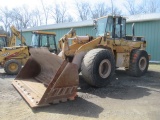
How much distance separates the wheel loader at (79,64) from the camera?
16.6 feet

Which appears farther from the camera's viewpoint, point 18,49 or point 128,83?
point 18,49

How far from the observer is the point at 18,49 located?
10.9 meters

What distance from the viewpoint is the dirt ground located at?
4.61 m

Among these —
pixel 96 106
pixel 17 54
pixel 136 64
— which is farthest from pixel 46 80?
pixel 17 54

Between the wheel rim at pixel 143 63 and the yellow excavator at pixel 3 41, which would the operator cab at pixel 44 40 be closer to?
the yellow excavator at pixel 3 41

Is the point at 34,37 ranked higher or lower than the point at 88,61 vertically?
higher

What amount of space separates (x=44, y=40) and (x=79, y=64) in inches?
210

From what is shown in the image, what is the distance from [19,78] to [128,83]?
3906 mm

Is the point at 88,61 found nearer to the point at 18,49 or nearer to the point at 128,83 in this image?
the point at 128,83

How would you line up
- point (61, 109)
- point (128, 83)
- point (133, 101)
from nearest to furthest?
1. point (61, 109)
2. point (133, 101)
3. point (128, 83)

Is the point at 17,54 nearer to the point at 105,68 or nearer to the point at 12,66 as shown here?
the point at 12,66

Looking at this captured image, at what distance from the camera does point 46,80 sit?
21.5ft

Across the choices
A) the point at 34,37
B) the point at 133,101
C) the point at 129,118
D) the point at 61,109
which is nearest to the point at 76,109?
the point at 61,109

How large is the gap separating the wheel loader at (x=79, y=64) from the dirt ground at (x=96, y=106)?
23cm
